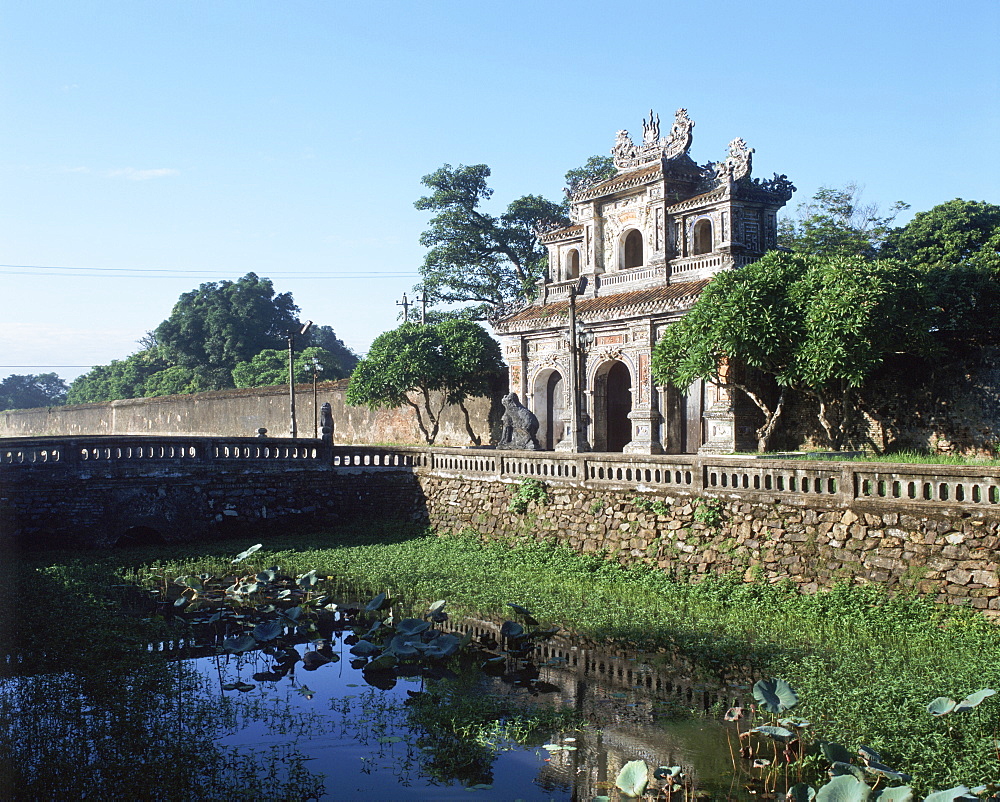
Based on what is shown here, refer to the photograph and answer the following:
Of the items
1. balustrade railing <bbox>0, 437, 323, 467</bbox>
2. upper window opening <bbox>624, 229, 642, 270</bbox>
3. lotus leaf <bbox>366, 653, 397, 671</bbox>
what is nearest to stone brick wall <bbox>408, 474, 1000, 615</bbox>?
balustrade railing <bbox>0, 437, 323, 467</bbox>

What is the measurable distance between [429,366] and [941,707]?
742 inches

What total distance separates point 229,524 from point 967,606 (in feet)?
42.5

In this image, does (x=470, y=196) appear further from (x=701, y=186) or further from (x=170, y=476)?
(x=170, y=476)

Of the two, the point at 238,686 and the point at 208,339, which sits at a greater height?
the point at 208,339

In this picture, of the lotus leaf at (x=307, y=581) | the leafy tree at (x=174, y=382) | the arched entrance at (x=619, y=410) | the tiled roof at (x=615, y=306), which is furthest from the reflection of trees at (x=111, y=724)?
the leafy tree at (x=174, y=382)

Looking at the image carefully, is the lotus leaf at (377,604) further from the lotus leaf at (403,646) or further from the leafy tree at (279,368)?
the leafy tree at (279,368)

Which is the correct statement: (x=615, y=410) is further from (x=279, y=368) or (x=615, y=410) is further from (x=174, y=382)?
(x=174, y=382)

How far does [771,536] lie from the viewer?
11.5 meters

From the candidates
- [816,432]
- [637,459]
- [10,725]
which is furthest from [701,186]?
[10,725]

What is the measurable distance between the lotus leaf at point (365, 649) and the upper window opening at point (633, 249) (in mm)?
15248

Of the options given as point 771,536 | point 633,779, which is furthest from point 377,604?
point 633,779

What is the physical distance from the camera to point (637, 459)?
13523mm

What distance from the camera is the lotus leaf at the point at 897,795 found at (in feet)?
17.0

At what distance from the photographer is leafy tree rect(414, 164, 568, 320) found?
114 ft
